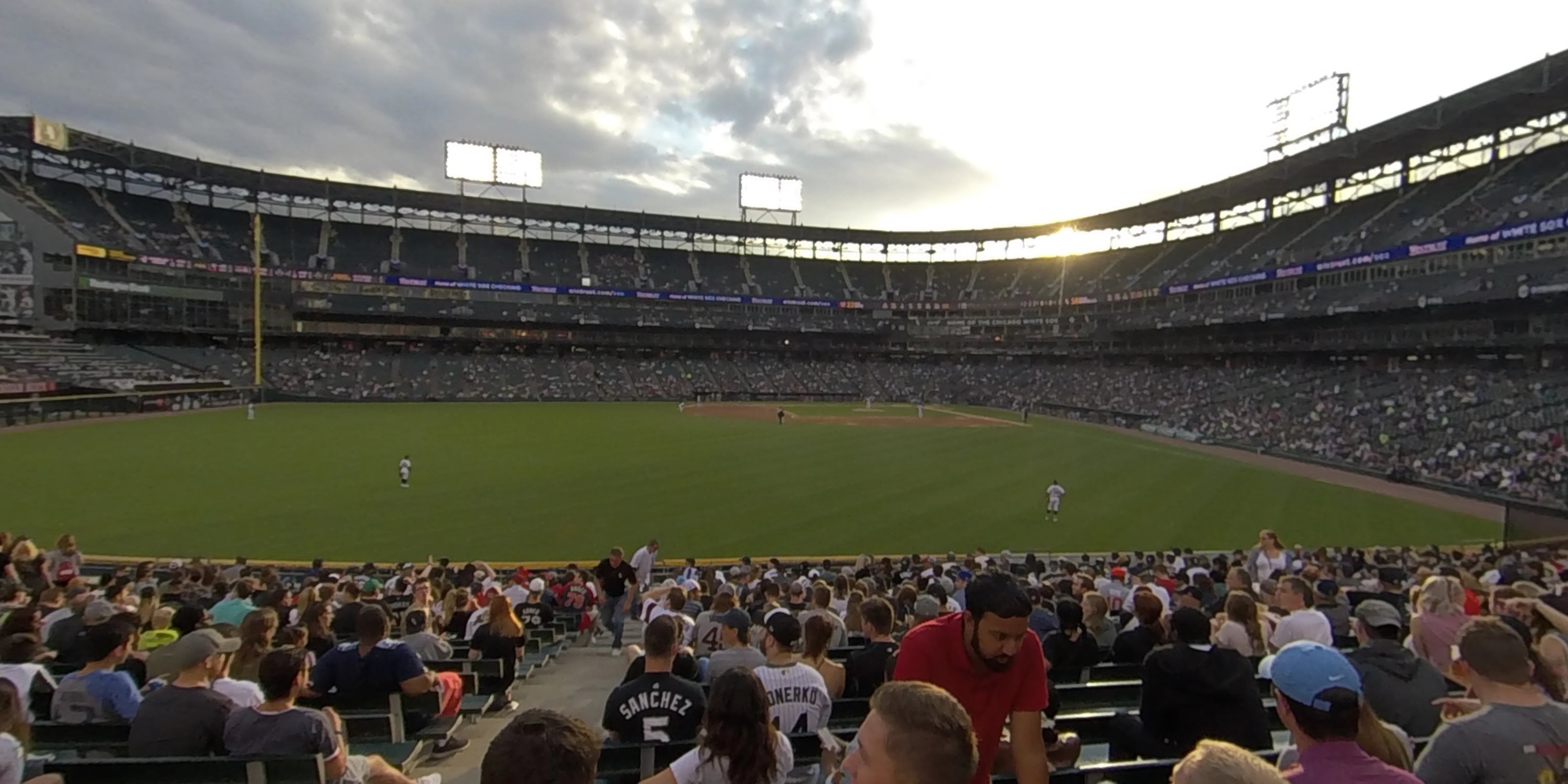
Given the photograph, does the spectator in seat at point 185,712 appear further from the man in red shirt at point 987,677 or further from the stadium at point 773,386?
the man in red shirt at point 987,677

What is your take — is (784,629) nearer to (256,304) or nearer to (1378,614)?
(1378,614)

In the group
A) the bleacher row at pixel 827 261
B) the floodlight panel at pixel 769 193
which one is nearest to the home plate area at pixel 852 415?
the bleacher row at pixel 827 261

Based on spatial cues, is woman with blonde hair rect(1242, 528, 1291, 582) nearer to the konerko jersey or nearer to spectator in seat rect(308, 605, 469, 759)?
the konerko jersey

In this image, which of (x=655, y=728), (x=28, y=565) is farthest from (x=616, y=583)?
(x=28, y=565)

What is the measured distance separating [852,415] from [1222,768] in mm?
58413

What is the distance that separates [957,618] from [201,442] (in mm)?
41744

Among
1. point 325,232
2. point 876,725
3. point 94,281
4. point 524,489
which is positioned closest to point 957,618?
point 876,725

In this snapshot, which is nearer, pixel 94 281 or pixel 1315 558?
pixel 1315 558

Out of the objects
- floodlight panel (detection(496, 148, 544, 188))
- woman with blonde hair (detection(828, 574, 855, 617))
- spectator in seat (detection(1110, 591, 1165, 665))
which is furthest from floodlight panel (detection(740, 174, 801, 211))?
spectator in seat (detection(1110, 591, 1165, 665))

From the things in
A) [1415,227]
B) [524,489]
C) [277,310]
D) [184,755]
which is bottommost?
[524,489]

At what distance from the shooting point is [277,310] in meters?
70.0

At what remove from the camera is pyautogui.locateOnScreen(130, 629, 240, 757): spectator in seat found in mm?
4562

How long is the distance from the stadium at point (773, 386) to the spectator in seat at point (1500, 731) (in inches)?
51.7

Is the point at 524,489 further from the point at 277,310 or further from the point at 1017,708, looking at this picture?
the point at 277,310
